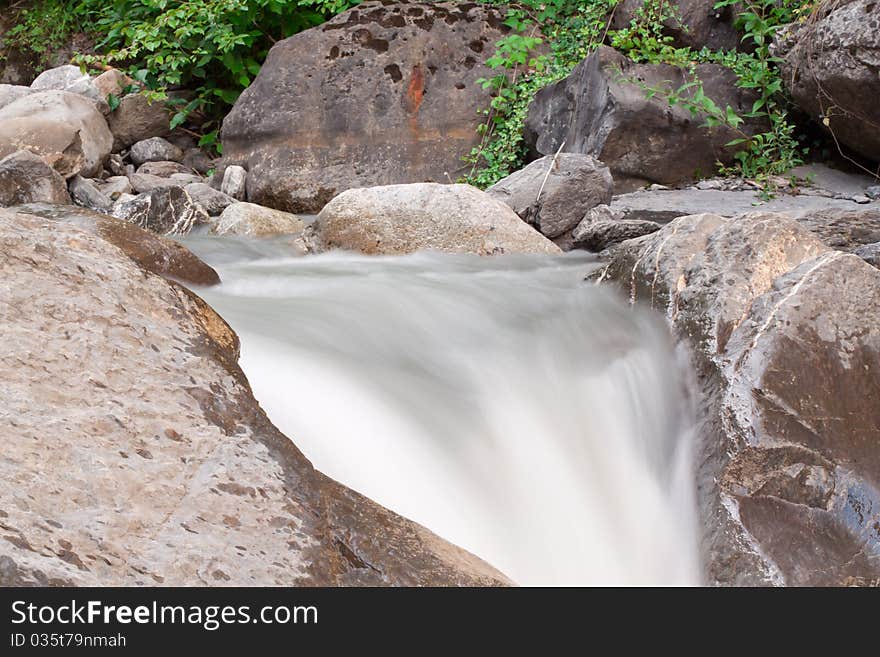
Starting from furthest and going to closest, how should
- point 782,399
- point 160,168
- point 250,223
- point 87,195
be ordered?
point 160,168
point 87,195
point 250,223
point 782,399

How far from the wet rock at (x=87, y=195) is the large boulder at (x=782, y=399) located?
229 inches

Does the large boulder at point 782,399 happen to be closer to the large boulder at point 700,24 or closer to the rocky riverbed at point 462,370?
the rocky riverbed at point 462,370

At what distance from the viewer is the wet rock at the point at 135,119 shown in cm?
1003

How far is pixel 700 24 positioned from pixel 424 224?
4.33m

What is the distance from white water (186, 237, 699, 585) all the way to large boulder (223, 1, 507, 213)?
4.85 m

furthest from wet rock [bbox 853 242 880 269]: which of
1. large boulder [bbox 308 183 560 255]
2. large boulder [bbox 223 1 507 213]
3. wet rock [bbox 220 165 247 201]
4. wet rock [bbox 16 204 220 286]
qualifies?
wet rock [bbox 220 165 247 201]

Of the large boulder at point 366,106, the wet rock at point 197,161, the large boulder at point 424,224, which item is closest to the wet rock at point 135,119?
the wet rock at point 197,161

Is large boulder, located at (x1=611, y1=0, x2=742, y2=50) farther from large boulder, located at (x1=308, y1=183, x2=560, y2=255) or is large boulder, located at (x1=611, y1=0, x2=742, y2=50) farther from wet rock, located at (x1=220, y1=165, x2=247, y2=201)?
wet rock, located at (x1=220, y1=165, x2=247, y2=201)

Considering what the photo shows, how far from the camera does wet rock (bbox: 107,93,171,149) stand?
10.0 meters

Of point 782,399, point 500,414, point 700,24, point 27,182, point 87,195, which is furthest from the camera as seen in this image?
point 700,24

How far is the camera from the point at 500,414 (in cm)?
288

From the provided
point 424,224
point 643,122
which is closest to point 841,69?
point 643,122

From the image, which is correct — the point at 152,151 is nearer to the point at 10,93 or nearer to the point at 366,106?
the point at 10,93
